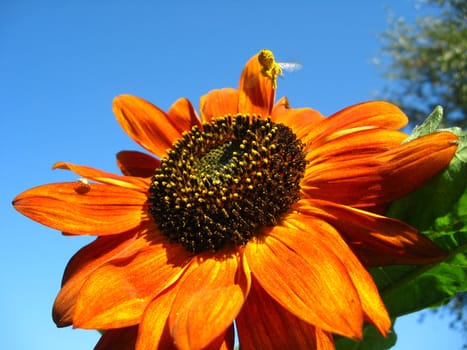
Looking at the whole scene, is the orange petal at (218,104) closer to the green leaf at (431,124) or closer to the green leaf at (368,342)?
the green leaf at (431,124)

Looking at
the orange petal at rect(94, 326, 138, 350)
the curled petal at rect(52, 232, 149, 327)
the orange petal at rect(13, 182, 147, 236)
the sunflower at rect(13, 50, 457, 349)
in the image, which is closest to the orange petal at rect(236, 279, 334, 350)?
the sunflower at rect(13, 50, 457, 349)

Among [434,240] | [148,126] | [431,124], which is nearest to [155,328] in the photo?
[434,240]

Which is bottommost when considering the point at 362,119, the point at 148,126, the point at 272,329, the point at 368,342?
the point at 368,342

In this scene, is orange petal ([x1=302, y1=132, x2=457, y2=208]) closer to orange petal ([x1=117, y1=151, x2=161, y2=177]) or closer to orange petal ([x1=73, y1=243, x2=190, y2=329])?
orange petal ([x1=73, y1=243, x2=190, y2=329])

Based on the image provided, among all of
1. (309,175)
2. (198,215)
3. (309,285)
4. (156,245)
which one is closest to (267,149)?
(309,175)

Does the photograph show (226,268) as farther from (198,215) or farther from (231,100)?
(231,100)

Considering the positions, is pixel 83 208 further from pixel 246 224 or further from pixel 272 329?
pixel 272 329

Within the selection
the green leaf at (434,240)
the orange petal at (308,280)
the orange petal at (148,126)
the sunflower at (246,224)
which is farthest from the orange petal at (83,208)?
the green leaf at (434,240)
